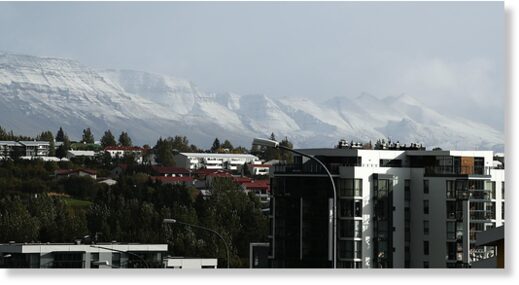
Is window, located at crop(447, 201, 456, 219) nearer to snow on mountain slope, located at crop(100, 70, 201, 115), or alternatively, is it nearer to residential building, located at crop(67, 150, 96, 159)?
snow on mountain slope, located at crop(100, 70, 201, 115)

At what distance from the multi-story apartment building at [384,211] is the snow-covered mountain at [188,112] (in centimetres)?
576

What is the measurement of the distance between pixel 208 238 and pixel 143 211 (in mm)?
6176

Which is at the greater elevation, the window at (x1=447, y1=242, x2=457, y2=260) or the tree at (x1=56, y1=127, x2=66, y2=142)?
the tree at (x1=56, y1=127, x2=66, y2=142)

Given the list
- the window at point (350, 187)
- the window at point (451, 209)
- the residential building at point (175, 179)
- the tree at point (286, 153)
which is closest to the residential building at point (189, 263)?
the window at point (350, 187)

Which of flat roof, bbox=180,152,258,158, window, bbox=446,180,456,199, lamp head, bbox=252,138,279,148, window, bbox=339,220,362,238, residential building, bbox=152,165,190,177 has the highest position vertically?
flat roof, bbox=180,152,258,158

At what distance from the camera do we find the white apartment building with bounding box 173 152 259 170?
304ft

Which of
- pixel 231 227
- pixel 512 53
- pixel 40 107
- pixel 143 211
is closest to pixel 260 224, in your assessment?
pixel 231 227

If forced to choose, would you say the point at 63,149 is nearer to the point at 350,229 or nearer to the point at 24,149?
the point at 24,149

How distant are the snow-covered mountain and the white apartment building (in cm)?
130

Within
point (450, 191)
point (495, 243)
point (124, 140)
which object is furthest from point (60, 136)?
point (495, 243)

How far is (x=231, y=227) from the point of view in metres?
60.1

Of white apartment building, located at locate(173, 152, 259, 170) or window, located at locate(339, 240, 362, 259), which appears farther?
white apartment building, located at locate(173, 152, 259, 170)

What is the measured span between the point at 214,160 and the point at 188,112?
4802mm

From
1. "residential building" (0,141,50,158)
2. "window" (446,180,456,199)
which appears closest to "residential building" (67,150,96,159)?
"residential building" (0,141,50,158)
